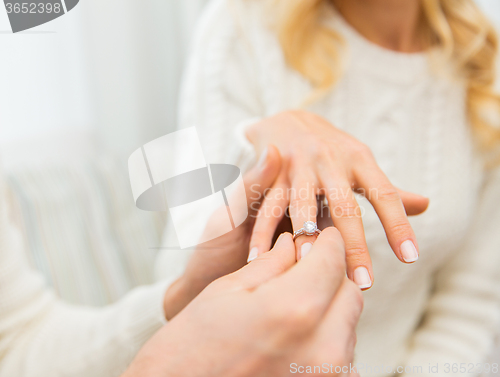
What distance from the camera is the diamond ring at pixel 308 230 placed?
0.27 m

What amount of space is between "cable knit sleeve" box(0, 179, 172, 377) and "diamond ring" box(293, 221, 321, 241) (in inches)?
7.2

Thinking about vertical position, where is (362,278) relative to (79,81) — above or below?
below

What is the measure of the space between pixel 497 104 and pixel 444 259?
0.27 metres

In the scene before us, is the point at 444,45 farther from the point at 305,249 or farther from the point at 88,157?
the point at 88,157

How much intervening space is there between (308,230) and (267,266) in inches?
2.4

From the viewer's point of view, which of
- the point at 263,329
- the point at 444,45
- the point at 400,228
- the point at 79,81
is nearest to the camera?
the point at 263,329

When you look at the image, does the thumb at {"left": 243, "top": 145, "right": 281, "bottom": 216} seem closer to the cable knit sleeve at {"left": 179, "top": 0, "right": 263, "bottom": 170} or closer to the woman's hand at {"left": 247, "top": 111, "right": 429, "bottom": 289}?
the woman's hand at {"left": 247, "top": 111, "right": 429, "bottom": 289}

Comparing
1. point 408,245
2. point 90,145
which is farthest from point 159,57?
point 408,245

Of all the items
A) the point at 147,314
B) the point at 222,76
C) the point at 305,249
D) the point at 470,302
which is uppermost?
the point at 222,76

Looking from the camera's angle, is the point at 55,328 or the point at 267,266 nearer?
the point at 267,266

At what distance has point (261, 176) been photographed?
1.08ft

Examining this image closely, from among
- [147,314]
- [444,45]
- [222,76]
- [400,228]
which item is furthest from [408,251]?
[444,45]

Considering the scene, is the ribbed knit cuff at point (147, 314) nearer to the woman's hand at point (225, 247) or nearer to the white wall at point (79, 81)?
the woman's hand at point (225, 247)

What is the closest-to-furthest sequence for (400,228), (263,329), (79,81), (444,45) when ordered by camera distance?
(263,329), (400,228), (79,81), (444,45)
